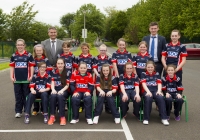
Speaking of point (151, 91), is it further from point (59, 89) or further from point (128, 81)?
point (59, 89)

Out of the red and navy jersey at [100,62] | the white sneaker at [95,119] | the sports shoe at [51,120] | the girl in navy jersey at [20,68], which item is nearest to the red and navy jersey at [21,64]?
the girl in navy jersey at [20,68]

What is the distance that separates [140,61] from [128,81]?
594mm

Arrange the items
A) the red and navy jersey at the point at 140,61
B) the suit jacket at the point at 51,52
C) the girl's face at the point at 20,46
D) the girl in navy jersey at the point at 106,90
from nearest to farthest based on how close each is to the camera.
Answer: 1. the girl in navy jersey at the point at 106,90
2. the girl's face at the point at 20,46
3. the red and navy jersey at the point at 140,61
4. the suit jacket at the point at 51,52

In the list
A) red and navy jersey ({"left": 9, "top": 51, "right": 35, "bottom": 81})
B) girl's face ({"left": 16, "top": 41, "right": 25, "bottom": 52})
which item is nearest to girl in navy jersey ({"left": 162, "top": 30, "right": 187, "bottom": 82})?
red and navy jersey ({"left": 9, "top": 51, "right": 35, "bottom": 81})

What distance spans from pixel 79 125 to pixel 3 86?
6810 mm

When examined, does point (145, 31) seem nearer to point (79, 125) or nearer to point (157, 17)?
point (157, 17)

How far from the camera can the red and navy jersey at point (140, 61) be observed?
7.00 m

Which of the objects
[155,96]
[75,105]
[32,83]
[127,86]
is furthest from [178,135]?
[32,83]

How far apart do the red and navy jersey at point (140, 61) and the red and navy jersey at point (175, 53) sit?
1.40 ft

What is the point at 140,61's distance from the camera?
278 inches

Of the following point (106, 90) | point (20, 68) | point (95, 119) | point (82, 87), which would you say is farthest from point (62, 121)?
point (20, 68)

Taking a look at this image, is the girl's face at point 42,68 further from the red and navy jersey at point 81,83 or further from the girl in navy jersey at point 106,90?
the girl in navy jersey at point 106,90

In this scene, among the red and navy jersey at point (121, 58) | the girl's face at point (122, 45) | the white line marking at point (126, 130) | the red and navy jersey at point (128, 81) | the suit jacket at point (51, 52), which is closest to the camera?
the white line marking at point (126, 130)

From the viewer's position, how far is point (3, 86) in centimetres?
1215
